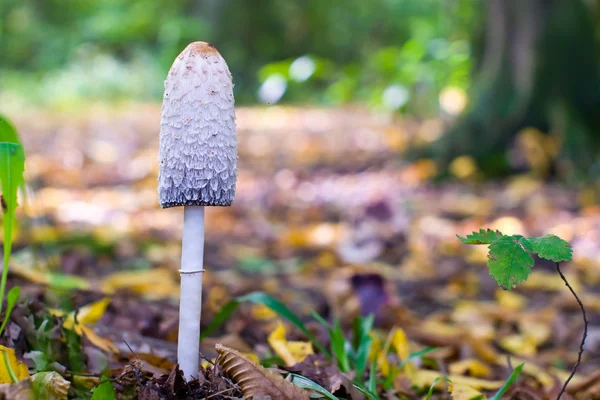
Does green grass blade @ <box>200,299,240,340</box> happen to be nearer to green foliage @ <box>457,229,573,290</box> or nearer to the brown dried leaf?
the brown dried leaf

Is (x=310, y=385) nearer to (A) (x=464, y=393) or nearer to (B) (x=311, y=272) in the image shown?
(A) (x=464, y=393)

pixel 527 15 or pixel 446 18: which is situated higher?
pixel 446 18

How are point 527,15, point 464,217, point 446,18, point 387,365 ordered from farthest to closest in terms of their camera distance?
point 446,18 < point 527,15 < point 464,217 < point 387,365

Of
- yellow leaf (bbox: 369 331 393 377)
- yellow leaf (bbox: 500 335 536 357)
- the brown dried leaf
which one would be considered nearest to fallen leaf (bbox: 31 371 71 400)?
the brown dried leaf

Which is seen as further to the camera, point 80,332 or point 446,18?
point 446,18

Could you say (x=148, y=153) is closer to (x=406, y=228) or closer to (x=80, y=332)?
(x=406, y=228)

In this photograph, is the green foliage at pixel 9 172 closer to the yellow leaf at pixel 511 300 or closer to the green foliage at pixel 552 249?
the green foliage at pixel 552 249

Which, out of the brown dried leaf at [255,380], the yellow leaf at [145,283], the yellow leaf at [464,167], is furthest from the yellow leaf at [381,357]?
the yellow leaf at [464,167]

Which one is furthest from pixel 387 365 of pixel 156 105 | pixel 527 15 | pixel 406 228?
pixel 156 105
